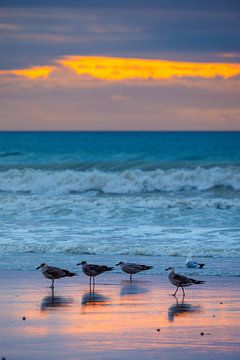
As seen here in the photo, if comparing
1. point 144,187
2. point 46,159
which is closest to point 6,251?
point 144,187

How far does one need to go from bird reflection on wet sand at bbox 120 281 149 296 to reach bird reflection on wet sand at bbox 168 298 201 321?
1.14m

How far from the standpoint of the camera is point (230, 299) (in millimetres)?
13977

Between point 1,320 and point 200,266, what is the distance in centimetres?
554

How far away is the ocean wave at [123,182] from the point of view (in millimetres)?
36562

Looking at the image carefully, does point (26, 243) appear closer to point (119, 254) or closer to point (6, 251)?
point (6, 251)

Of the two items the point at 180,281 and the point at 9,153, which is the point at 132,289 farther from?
the point at 9,153

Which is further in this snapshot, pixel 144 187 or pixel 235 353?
pixel 144 187

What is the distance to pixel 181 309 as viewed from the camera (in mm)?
13328

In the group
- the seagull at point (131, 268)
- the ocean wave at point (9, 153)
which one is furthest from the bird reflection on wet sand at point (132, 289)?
the ocean wave at point (9, 153)

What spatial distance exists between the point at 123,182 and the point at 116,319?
82.8 feet

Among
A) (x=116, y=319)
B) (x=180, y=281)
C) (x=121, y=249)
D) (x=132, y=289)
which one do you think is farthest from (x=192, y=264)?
(x=116, y=319)

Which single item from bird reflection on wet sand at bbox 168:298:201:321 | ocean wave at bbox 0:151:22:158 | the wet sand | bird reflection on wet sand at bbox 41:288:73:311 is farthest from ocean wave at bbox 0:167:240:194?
bird reflection on wet sand at bbox 168:298:201:321

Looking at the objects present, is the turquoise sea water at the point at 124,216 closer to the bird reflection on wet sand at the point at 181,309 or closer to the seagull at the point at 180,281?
the seagull at the point at 180,281

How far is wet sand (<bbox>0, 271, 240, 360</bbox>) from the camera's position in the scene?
35.3ft
